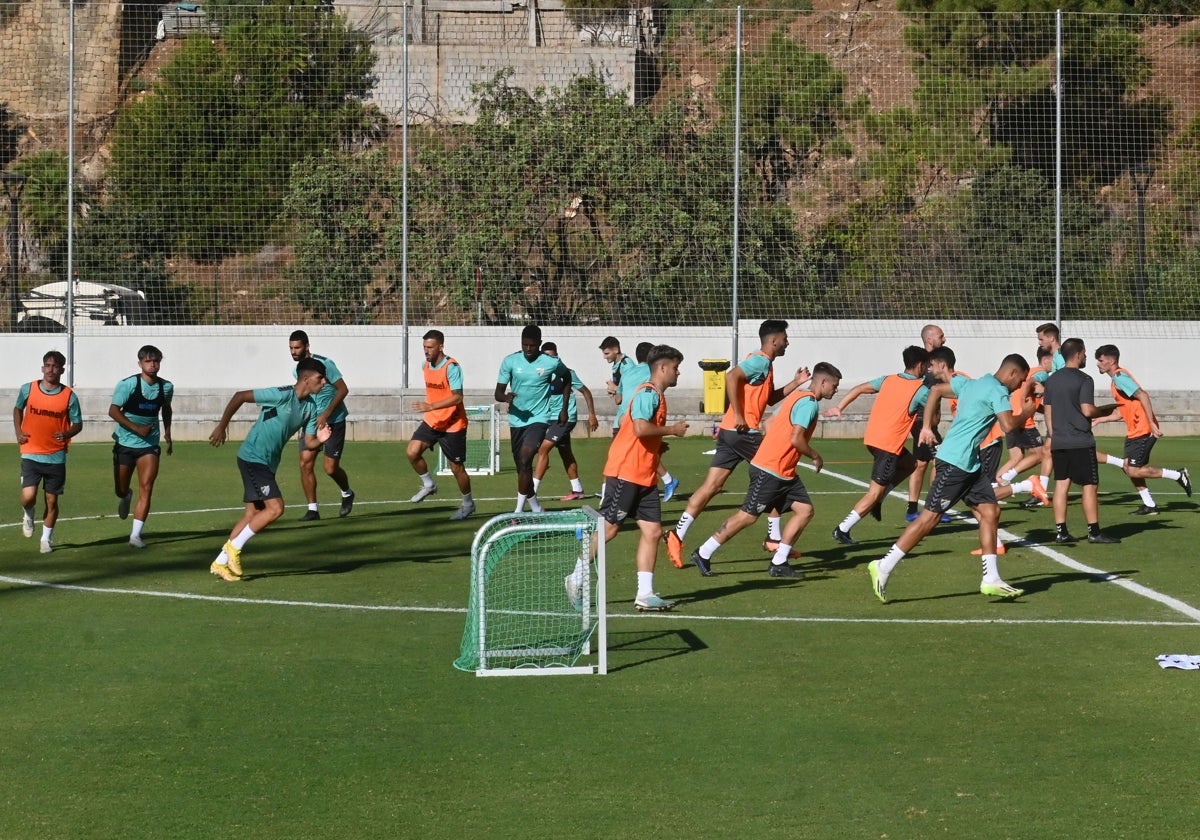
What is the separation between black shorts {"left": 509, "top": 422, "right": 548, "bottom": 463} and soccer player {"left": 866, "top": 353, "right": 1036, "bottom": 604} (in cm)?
570

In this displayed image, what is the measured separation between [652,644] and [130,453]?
6.76 meters


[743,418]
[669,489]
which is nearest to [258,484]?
[743,418]

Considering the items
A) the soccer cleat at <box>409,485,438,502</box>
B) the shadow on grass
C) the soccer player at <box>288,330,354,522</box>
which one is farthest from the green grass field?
the soccer cleat at <box>409,485,438,502</box>

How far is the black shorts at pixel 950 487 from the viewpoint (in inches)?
474

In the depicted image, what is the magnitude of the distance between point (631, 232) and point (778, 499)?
1742cm

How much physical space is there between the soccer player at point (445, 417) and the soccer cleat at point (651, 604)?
5922mm

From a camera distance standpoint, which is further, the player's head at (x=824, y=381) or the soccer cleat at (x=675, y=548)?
the soccer cleat at (x=675, y=548)

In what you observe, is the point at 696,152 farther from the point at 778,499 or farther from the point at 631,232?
the point at 778,499

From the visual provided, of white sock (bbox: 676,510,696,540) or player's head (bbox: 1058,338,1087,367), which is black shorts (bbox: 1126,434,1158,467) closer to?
player's head (bbox: 1058,338,1087,367)

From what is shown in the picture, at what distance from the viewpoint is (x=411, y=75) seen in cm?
3067

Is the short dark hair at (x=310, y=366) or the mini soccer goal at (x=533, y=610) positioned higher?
the short dark hair at (x=310, y=366)

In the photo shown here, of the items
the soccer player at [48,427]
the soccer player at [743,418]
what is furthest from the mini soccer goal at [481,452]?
the soccer player at [743,418]

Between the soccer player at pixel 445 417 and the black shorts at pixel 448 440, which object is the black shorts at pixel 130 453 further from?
the black shorts at pixel 448 440

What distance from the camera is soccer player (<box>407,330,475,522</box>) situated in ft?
55.9
